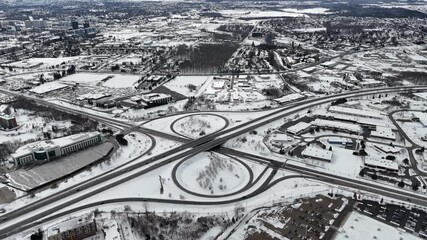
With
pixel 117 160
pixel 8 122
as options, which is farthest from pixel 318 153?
pixel 8 122

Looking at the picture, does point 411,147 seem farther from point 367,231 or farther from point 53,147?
point 53,147

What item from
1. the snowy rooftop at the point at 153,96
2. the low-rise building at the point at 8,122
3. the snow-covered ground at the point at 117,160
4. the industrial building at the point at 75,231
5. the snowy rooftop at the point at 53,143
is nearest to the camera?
the industrial building at the point at 75,231

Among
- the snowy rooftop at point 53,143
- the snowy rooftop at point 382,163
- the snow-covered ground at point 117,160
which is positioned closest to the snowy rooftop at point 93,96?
the snowy rooftop at point 53,143

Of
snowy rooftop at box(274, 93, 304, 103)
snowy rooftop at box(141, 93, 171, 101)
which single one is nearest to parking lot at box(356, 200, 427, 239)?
snowy rooftop at box(274, 93, 304, 103)

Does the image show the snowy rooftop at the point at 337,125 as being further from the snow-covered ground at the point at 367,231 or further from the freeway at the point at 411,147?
the snow-covered ground at the point at 367,231

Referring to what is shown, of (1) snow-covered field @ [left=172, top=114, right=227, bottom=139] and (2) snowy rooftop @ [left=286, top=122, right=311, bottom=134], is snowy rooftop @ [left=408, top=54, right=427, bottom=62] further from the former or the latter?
(1) snow-covered field @ [left=172, top=114, right=227, bottom=139]

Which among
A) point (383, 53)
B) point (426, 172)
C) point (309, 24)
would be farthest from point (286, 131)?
point (309, 24)
